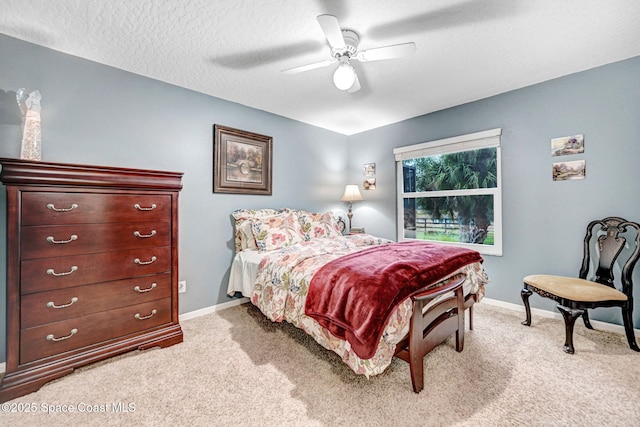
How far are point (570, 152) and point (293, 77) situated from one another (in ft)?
9.29

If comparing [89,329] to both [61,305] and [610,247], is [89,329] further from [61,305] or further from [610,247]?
[610,247]

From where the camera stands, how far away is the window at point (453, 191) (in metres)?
3.09

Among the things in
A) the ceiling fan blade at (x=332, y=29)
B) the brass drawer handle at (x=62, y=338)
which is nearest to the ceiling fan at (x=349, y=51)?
the ceiling fan blade at (x=332, y=29)

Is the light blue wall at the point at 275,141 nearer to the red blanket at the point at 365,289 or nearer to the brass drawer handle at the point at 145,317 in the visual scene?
the brass drawer handle at the point at 145,317

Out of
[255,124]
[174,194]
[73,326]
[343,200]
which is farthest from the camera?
[343,200]

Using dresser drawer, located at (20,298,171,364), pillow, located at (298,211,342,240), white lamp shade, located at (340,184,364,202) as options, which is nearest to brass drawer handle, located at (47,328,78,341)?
dresser drawer, located at (20,298,171,364)

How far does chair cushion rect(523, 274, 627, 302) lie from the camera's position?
6.42 feet

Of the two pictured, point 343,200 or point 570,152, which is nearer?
point 570,152

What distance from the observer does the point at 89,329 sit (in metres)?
1.80

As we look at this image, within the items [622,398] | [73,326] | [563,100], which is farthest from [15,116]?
[563,100]

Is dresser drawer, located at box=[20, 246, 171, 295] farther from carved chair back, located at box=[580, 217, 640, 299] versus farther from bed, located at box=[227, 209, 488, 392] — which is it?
carved chair back, located at box=[580, 217, 640, 299]

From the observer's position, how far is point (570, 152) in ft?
8.32

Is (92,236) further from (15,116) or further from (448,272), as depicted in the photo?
(448,272)

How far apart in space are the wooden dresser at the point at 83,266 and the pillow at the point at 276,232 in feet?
2.81
